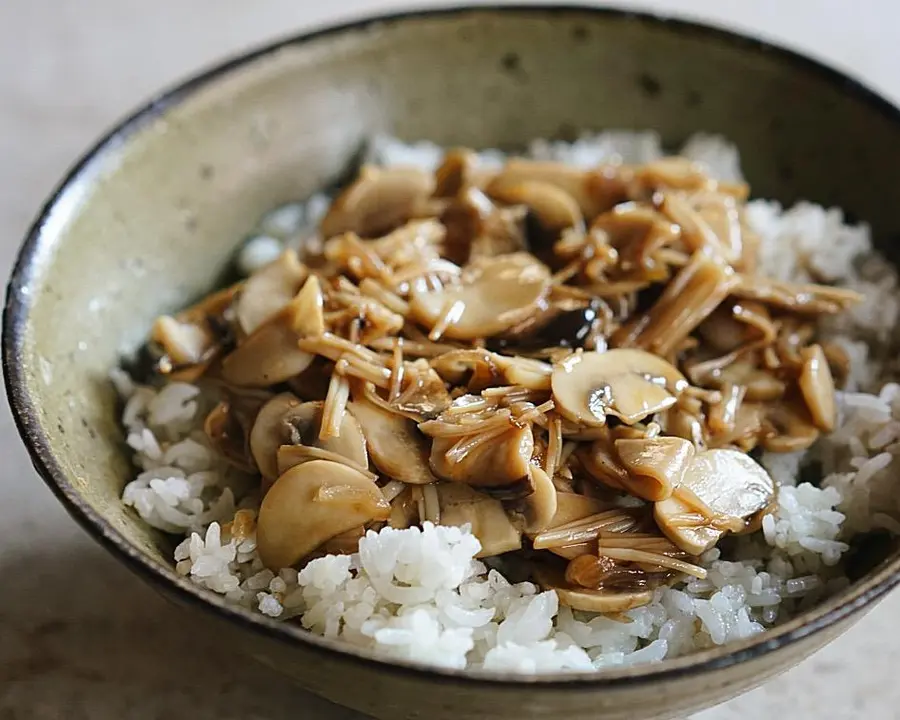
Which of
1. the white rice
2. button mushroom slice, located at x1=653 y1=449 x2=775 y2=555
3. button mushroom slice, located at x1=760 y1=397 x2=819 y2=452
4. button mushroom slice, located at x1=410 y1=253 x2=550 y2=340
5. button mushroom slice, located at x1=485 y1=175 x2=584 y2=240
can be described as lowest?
the white rice

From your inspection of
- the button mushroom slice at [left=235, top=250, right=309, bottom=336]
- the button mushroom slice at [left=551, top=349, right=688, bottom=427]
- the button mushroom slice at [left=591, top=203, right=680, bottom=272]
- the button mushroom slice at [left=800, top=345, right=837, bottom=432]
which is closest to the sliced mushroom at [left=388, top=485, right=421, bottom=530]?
the button mushroom slice at [left=551, top=349, right=688, bottom=427]

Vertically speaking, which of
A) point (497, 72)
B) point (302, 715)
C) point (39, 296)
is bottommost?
point (302, 715)

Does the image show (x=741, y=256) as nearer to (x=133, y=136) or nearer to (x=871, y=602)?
(x=871, y=602)

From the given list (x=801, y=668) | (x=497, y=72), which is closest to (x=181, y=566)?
(x=801, y=668)

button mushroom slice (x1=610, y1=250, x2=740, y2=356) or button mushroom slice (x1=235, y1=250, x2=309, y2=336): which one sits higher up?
button mushroom slice (x1=610, y1=250, x2=740, y2=356)

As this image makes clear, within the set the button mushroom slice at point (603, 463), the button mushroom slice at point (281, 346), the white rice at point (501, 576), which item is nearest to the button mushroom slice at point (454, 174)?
the button mushroom slice at point (281, 346)

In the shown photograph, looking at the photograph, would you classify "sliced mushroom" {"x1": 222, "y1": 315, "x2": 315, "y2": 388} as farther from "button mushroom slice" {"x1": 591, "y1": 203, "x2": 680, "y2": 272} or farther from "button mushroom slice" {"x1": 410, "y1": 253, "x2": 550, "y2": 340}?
"button mushroom slice" {"x1": 591, "y1": 203, "x2": 680, "y2": 272}
